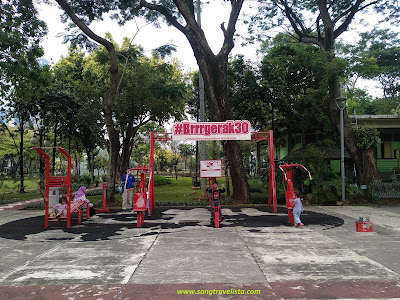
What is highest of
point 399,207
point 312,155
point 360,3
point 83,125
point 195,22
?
point 360,3

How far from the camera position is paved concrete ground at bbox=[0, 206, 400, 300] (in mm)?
4508

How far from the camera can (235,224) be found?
9656 mm

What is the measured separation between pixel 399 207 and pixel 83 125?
18.1 meters

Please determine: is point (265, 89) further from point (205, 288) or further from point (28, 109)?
point (205, 288)

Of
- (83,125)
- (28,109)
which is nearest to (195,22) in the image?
(83,125)

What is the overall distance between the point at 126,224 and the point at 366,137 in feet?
41.8

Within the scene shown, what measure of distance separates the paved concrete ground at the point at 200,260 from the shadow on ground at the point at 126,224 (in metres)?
0.03

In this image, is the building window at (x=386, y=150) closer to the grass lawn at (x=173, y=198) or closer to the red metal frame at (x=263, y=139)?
the red metal frame at (x=263, y=139)

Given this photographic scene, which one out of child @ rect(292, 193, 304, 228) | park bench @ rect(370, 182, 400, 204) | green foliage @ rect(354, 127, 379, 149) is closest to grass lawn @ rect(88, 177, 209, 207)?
child @ rect(292, 193, 304, 228)

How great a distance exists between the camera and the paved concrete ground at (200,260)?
4508mm

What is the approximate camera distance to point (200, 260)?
5887 mm

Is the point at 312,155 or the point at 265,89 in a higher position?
the point at 265,89

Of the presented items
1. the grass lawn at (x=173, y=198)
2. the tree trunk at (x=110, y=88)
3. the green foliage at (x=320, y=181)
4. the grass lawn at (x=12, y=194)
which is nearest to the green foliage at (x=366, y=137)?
the green foliage at (x=320, y=181)

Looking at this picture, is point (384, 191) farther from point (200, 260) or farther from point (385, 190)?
point (200, 260)
